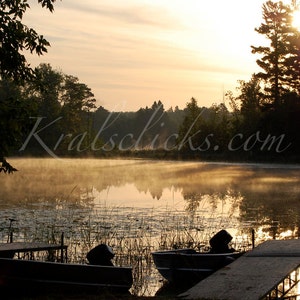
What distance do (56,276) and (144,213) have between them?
47.8 feet

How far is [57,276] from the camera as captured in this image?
1451 centimetres

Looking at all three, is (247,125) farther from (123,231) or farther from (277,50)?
(123,231)

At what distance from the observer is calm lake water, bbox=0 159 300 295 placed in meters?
20.4

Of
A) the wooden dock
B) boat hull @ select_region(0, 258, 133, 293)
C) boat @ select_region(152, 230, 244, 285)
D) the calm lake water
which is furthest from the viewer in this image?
the calm lake water

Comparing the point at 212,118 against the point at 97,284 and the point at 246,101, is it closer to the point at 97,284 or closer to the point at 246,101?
the point at 246,101

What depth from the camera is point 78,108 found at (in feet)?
427

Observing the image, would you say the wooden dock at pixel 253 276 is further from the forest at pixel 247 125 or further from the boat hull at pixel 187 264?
the forest at pixel 247 125

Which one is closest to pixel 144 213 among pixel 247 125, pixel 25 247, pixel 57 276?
pixel 25 247

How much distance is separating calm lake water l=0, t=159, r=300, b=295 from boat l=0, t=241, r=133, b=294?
1268 mm

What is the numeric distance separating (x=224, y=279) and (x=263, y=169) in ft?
179

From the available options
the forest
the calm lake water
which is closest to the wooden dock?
the calm lake water

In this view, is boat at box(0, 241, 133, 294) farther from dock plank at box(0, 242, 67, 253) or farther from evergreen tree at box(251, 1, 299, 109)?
evergreen tree at box(251, 1, 299, 109)

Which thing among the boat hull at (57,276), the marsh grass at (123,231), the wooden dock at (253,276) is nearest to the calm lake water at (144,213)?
the marsh grass at (123,231)

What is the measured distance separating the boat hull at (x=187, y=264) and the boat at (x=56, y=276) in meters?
1.49
